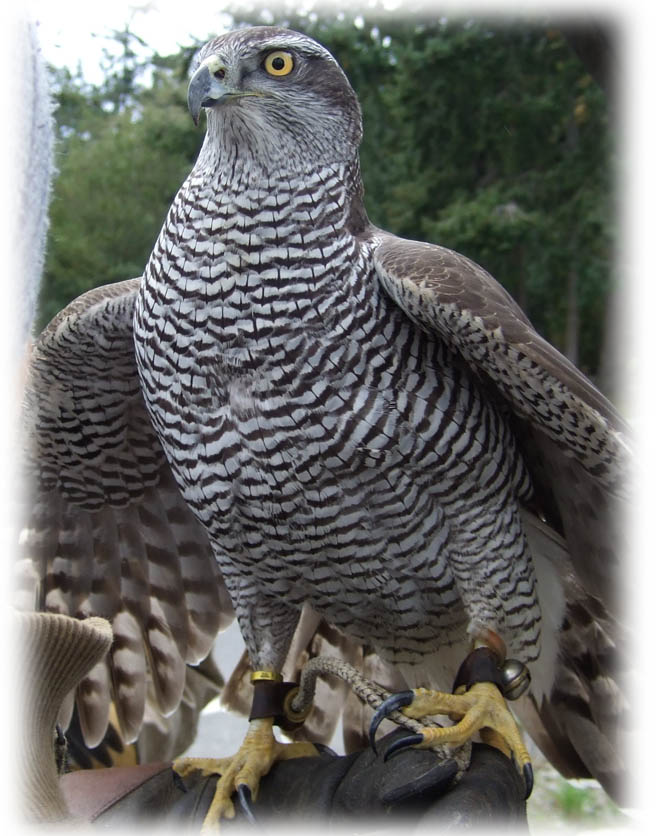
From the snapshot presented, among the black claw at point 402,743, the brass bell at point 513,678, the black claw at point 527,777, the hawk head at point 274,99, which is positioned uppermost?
the hawk head at point 274,99

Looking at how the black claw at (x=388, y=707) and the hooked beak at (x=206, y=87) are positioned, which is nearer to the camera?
the black claw at (x=388, y=707)

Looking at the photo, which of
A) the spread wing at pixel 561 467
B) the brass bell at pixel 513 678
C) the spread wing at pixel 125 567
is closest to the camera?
the spread wing at pixel 561 467

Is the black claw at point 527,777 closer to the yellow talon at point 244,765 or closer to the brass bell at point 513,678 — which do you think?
the brass bell at point 513,678

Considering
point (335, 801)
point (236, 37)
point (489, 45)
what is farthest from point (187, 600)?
point (489, 45)

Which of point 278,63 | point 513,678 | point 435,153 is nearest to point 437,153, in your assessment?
point 435,153

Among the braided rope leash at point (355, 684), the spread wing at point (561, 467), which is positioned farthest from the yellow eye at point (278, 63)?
the braided rope leash at point (355, 684)

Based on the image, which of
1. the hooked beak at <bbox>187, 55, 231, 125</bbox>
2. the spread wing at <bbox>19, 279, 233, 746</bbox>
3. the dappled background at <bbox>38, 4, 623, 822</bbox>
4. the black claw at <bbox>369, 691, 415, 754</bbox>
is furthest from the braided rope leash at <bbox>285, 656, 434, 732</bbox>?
the dappled background at <bbox>38, 4, 623, 822</bbox>

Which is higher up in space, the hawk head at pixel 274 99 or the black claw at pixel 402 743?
the hawk head at pixel 274 99
